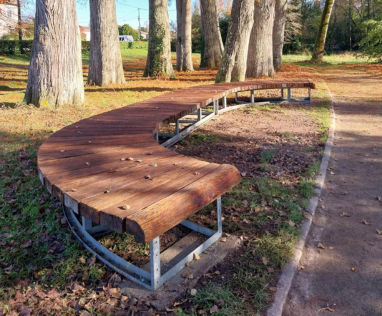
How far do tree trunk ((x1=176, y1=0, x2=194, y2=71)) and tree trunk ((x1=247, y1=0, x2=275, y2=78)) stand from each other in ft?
14.6

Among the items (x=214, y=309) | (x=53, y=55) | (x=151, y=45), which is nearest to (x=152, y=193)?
A: (x=214, y=309)

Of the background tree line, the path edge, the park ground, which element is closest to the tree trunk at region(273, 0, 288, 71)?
the background tree line

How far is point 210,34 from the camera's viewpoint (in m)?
18.5

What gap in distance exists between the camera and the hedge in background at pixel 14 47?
24922mm

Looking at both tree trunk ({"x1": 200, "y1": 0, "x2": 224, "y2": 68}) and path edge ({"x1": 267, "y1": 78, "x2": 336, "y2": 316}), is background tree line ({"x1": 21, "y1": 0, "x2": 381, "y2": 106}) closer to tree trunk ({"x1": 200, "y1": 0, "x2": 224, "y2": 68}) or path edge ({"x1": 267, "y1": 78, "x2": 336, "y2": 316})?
tree trunk ({"x1": 200, "y1": 0, "x2": 224, "y2": 68})

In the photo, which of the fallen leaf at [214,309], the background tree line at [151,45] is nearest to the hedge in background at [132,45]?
the background tree line at [151,45]

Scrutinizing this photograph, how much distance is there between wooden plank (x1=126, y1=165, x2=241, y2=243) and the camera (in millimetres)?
2117

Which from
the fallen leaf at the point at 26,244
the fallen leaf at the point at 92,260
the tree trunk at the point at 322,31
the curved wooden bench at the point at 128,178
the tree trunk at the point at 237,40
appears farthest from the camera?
the tree trunk at the point at 322,31

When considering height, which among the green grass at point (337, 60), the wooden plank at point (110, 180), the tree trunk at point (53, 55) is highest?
the green grass at point (337, 60)

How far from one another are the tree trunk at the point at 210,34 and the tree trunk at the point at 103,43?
288 inches

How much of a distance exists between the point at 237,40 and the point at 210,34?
8.52 meters

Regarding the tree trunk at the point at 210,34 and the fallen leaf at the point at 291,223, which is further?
the tree trunk at the point at 210,34

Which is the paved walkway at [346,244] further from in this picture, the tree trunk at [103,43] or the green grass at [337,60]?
the green grass at [337,60]

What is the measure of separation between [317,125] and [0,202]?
592 centimetres
